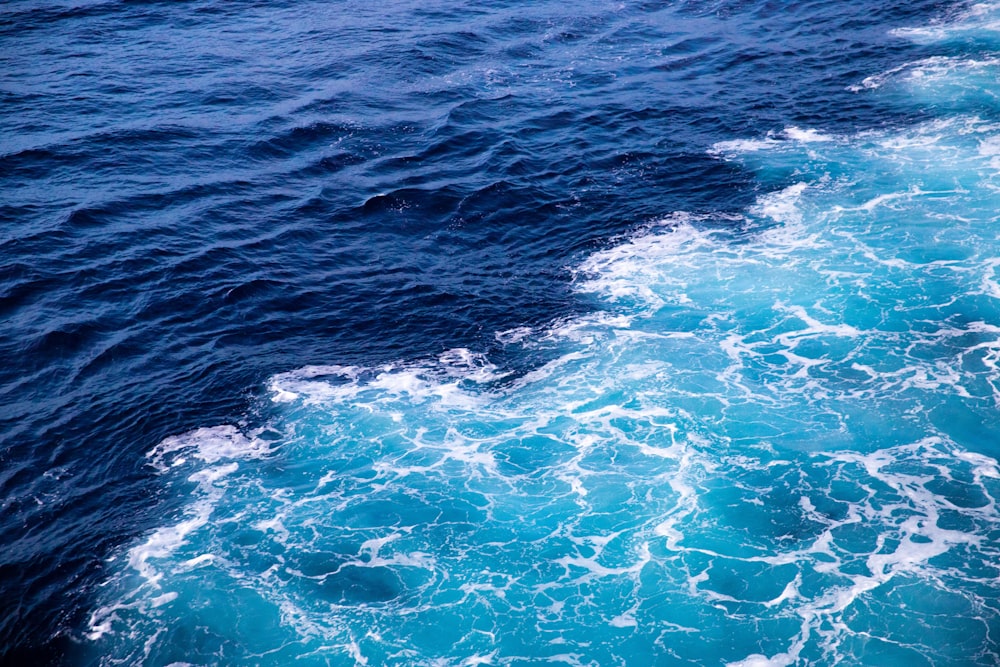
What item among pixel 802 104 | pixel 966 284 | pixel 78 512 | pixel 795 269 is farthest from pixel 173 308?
pixel 802 104

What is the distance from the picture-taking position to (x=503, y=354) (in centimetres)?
6431

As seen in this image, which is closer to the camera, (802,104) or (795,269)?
(795,269)

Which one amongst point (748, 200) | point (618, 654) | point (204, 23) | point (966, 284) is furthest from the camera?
point (204, 23)

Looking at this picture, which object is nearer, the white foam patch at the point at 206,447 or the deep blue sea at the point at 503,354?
the deep blue sea at the point at 503,354

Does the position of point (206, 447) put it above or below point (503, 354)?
above

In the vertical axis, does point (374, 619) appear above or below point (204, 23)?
below

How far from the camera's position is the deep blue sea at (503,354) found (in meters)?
46.6

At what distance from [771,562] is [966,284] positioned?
107 feet

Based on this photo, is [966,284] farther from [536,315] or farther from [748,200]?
[536,315]

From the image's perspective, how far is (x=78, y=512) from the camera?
52812 mm

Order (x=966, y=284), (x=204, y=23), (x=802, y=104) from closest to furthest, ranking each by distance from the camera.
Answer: (x=966, y=284) < (x=802, y=104) < (x=204, y=23)

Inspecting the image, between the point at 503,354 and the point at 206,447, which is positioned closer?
the point at 206,447

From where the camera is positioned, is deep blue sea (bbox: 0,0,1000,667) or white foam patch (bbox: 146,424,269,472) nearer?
deep blue sea (bbox: 0,0,1000,667)

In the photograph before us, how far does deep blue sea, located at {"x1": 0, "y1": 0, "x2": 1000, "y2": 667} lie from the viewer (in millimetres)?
46625
